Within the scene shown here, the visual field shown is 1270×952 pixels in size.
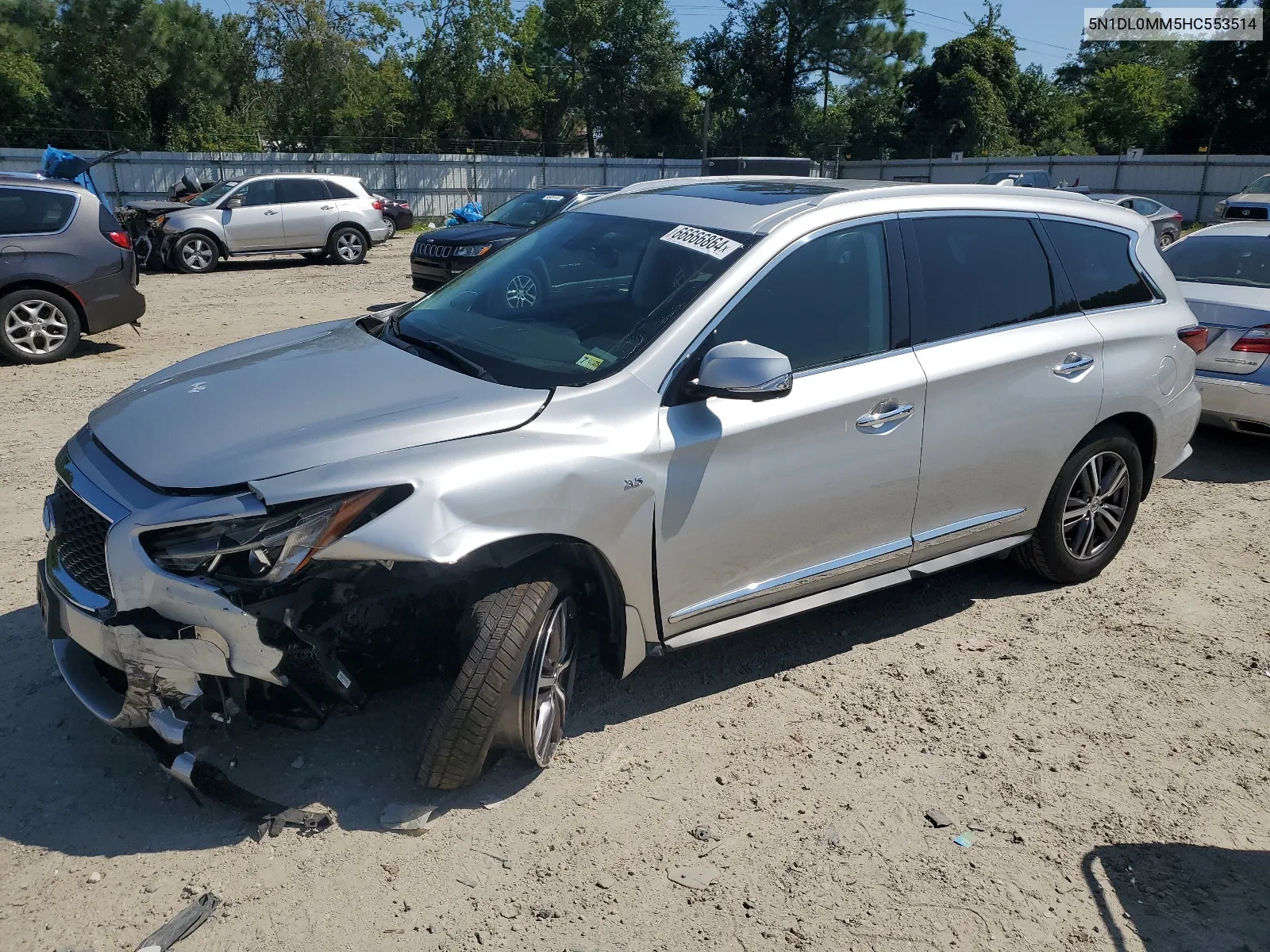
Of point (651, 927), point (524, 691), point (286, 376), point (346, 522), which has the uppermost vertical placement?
point (286, 376)

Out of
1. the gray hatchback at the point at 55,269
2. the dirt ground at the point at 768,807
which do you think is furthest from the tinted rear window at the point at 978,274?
the gray hatchback at the point at 55,269

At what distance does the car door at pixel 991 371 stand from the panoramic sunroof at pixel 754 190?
448 millimetres

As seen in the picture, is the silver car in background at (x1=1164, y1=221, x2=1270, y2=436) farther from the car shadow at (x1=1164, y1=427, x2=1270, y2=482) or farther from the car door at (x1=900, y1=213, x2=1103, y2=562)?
the car door at (x1=900, y1=213, x2=1103, y2=562)

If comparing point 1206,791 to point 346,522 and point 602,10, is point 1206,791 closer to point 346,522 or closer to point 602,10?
point 346,522

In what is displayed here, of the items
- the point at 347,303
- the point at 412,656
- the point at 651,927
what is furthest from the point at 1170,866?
the point at 347,303

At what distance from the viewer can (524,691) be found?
3.16 metres

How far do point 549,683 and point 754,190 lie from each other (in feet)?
7.72

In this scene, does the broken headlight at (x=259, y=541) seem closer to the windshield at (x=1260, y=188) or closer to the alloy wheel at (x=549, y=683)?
the alloy wheel at (x=549, y=683)

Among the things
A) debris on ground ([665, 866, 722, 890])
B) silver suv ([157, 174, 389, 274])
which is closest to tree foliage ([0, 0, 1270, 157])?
silver suv ([157, 174, 389, 274])

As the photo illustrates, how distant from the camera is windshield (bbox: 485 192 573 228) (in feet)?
46.8

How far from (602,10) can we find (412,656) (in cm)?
4790

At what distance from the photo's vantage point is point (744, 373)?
3.31 metres

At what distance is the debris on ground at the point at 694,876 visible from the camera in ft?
9.73

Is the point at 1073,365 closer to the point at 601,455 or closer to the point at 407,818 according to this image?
the point at 601,455
